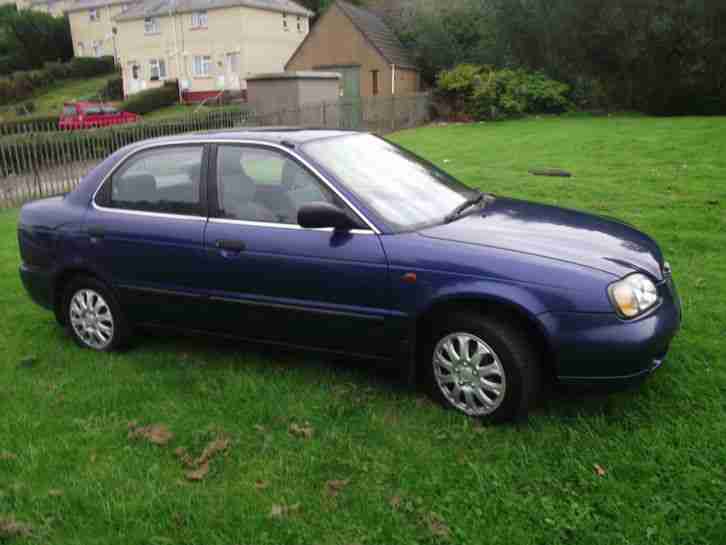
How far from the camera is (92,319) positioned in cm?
538

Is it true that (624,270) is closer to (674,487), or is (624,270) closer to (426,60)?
(674,487)

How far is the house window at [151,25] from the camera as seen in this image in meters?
50.1

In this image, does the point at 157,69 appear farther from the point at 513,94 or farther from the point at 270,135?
the point at 270,135

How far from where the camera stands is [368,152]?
4.99 m

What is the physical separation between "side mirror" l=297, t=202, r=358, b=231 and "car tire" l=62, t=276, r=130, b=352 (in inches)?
72.9

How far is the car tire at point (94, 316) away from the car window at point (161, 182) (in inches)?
26.7

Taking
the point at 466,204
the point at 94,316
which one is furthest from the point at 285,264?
the point at 94,316

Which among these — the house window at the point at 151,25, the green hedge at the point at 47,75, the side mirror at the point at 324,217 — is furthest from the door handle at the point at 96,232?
the green hedge at the point at 47,75

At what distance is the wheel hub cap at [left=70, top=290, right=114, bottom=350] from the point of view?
209 inches

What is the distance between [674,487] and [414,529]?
127 centimetres

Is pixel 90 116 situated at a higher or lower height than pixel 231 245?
lower

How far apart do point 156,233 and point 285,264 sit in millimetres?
1118

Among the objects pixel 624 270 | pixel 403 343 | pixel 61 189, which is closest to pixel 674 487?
pixel 624 270

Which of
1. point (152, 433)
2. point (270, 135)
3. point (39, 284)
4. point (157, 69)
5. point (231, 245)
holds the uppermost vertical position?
point (157, 69)
